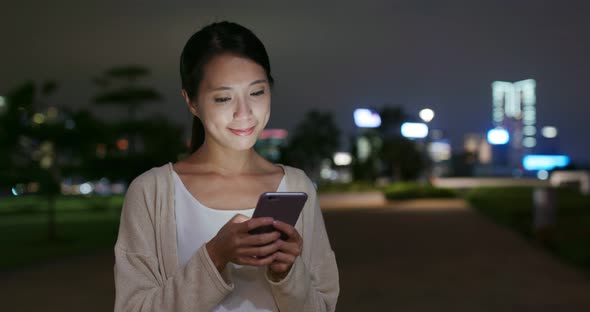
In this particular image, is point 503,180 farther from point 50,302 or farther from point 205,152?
point 205,152

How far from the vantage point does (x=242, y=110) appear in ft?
5.88

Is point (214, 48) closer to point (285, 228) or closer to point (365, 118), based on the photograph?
point (285, 228)

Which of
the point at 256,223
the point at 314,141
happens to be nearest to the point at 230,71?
the point at 256,223

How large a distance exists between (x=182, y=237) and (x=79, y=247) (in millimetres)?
15322

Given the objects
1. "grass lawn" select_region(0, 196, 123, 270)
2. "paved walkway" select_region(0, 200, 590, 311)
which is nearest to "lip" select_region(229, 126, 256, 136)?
"paved walkway" select_region(0, 200, 590, 311)

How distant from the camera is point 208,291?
1.67 m

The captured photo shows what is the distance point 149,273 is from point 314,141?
87.2 meters

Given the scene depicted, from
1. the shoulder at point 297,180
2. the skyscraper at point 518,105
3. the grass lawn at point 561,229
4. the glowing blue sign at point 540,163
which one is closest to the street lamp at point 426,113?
the grass lawn at point 561,229

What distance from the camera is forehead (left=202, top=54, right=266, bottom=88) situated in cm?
180

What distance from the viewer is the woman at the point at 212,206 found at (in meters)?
1.73

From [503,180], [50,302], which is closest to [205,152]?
[50,302]

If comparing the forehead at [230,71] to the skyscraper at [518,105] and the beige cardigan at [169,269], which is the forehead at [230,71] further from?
the skyscraper at [518,105]

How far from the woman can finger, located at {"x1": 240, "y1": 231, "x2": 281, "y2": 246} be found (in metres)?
0.15

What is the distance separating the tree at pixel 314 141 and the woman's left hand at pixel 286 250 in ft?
280
